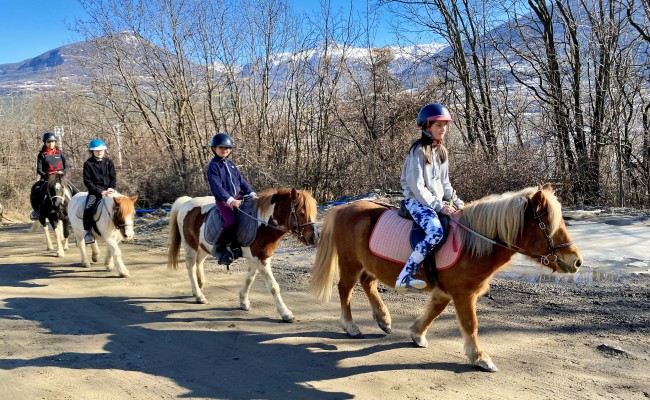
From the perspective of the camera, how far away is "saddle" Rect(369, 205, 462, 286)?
13.6 feet

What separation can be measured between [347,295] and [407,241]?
3.59 ft

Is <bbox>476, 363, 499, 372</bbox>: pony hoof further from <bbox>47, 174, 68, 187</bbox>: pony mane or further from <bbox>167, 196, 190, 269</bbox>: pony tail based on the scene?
<bbox>47, 174, 68, 187</bbox>: pony mane

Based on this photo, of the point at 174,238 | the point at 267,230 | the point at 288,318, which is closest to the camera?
the point at 288,318

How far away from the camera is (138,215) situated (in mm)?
15000

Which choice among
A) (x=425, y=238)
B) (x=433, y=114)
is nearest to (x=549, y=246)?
(x=425, y=238)

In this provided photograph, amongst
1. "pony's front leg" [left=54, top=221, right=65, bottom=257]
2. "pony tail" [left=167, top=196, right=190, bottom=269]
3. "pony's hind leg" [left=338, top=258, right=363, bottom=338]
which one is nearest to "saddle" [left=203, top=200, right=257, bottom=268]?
"pony tail" [left=167, top=196, right=190, bottom=269]

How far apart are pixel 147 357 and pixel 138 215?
37.0 ft

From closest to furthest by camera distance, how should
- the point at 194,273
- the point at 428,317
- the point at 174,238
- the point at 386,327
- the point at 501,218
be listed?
the point at 501,218
the point at 428,317
the point at 386,327
the point at 194,273
the point at 174,238

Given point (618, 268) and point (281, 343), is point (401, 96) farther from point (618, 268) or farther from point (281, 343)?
point (281, 343)

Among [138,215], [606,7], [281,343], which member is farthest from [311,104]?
[281,343]

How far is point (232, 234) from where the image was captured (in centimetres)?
607

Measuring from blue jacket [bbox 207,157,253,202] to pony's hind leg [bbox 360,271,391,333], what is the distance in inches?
84.3

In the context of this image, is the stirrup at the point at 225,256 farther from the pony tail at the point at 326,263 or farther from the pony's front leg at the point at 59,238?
the pony's front leg at the point at 59,238

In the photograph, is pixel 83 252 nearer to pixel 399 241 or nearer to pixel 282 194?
pixel 282 194
